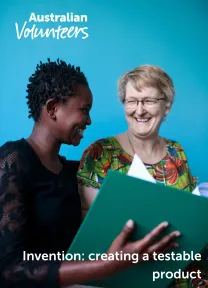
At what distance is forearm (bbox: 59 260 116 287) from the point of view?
2.80ft

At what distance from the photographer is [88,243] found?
0.91 meters

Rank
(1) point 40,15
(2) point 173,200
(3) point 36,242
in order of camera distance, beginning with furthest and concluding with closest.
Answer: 1. (1) point 40,15
2. (3) point 36,242
3. (2) point 173,200

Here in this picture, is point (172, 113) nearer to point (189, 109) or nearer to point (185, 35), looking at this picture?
point (189, 109)

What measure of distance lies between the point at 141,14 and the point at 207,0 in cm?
41

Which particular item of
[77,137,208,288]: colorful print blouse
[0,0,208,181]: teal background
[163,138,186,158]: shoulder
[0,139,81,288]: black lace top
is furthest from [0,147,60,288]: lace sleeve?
[0,0,208,181]: teal background

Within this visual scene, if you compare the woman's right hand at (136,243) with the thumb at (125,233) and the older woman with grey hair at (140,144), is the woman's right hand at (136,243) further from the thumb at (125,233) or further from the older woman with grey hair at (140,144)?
the older woman with grey hair at (140,144)

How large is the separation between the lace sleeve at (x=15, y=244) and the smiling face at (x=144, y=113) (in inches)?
22.2

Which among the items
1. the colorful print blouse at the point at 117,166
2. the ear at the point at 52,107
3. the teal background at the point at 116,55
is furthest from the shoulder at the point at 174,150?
the teal background at the point at 116,55

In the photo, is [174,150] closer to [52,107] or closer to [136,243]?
[52,107]

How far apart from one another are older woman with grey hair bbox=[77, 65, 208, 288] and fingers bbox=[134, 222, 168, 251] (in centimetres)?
46

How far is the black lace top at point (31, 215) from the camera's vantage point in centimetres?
89

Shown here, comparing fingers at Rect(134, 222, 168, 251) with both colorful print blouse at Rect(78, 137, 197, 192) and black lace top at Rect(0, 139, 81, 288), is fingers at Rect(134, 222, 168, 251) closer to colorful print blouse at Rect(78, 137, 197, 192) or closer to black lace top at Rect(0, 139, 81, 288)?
black lace top at Rect(0, 139, 81, 288)

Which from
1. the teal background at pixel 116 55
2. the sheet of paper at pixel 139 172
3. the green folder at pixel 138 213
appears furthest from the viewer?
the teal background at pixel 116 55

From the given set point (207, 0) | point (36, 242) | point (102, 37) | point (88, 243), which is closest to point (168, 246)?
point (88, 243)
